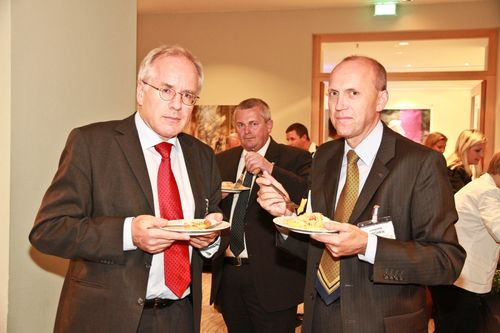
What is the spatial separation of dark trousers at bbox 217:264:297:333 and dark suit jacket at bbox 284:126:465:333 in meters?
1.33

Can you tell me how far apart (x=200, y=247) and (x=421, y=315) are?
876 millimetres

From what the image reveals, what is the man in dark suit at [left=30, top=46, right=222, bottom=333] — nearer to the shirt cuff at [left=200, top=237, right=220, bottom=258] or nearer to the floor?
the shirt cuff at [left=200, top=237, right=220, bottom=258]

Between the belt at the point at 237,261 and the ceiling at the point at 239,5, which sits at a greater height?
the ceiling at the point at 239,5

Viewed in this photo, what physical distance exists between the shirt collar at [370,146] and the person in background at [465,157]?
3019mm

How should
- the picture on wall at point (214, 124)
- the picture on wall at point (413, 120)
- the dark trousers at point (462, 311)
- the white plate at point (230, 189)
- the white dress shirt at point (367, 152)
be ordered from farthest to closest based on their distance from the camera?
the picture on wall at point (413, 120) < the picture on wall at point (214, 124) < the dark trousers at point (462, 311) < the white plate at point (230, 189) < the white dress shirt at point (367, 152)

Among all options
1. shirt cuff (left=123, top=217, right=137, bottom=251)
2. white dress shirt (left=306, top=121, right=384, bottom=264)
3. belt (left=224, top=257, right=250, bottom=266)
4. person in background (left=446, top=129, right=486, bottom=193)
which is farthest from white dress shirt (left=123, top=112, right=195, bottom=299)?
person in background (left=446, top=129, right=486, bottom=193)

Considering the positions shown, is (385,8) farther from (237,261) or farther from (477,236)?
(237,261)

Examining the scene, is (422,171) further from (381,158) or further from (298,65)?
(298,65)

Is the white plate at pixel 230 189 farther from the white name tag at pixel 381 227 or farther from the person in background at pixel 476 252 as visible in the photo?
the person in background at pixel 476 252

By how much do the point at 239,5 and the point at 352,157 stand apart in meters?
5.93

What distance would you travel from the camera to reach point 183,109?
189 cm

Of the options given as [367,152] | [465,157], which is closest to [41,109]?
[367,152]

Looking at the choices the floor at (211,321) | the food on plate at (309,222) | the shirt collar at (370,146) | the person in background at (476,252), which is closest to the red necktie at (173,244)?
the food on plate at (309,222)

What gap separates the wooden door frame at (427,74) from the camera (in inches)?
279
